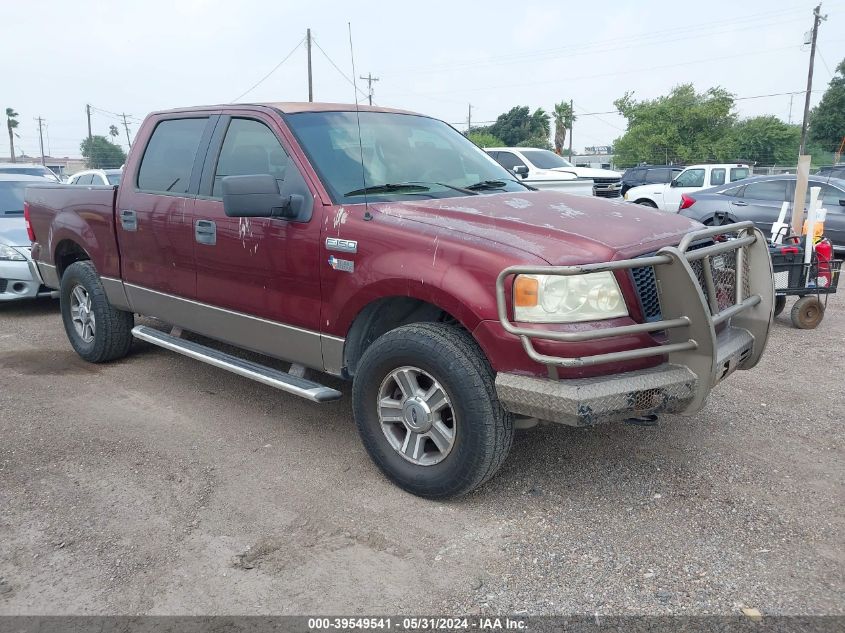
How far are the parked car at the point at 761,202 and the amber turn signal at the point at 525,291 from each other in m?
9.14

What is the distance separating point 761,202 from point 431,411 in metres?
10.5

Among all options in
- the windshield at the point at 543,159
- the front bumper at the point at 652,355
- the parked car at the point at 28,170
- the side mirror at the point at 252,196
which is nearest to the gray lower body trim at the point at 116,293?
the side mirror at the point at 252,196

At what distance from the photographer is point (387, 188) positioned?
159 inches

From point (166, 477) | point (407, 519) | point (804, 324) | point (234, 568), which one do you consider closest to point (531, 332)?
point (407, 519)

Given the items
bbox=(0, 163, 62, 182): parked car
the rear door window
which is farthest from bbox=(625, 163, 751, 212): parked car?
bbox=(0, 163, 62, 182): parked car

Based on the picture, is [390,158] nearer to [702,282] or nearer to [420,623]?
[702,282]

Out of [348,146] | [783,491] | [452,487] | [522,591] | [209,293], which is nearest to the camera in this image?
[522,591]

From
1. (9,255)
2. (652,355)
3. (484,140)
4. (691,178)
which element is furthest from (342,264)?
(484,140)

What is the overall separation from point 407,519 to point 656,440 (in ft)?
5.75

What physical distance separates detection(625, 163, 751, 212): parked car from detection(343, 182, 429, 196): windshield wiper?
13665 mm

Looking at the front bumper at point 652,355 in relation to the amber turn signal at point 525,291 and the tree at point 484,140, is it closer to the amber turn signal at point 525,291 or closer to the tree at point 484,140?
the amber turn signal at point 525,291

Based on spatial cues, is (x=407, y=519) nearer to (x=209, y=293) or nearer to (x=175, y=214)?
(x=209, y=293)

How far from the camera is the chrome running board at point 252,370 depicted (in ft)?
12.7

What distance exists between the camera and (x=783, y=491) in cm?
365
